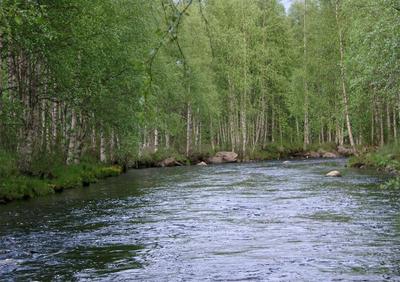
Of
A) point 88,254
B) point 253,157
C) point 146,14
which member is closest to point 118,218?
point 88,254

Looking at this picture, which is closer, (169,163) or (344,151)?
(169,163)

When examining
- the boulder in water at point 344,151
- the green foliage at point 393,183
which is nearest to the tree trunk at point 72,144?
the green foliage at point 393,183

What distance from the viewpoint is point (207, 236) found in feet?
41.1

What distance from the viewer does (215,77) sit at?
59656 millimetres

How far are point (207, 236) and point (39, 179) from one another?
1345 cm

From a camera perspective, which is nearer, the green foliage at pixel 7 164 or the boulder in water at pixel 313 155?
the green foliage at pixel 7 164

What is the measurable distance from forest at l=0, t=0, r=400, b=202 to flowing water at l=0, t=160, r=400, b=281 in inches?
132

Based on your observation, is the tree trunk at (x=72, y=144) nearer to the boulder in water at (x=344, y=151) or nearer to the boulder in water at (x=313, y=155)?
the boulder in water at (x=313, y=155)

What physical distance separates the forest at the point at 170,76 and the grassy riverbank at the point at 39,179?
3.7 inches

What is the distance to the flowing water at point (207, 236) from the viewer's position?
371 inches

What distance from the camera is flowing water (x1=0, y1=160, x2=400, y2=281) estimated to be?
30.9ft

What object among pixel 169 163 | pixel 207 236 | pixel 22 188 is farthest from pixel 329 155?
pixel 207 236

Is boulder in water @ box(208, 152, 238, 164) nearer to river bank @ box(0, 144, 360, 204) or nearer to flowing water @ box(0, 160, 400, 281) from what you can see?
river bank @ box(0, 144, 360, 204)

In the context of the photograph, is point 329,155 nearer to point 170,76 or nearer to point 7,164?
point 170,76
